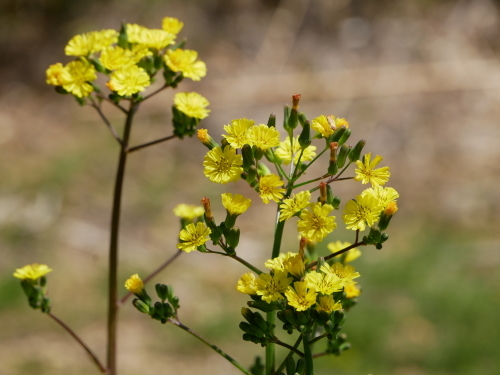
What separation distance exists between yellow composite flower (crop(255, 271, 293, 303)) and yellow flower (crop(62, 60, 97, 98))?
Answer: 1.04 metres

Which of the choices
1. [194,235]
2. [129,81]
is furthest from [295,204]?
[129,81]

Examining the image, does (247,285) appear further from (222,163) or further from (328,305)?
(222,163)

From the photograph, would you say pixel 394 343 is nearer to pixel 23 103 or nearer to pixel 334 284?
pixel 334 284

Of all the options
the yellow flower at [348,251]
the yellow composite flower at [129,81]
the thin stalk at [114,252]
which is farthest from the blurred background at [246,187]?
the yellow flower at [348,251]

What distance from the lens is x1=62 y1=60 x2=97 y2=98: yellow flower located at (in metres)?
2.26

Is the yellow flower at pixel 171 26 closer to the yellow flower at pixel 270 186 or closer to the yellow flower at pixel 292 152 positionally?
the yellow flower at pixel 292 152

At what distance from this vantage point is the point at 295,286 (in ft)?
5.24

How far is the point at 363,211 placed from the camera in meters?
1.69

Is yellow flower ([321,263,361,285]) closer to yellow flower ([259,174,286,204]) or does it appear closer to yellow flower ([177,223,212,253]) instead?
yellow flower ([259,174,286,204])

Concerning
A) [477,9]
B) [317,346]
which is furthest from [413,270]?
[477,9]

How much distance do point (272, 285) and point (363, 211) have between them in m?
0.31

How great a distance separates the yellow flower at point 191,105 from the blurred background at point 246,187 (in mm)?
1643

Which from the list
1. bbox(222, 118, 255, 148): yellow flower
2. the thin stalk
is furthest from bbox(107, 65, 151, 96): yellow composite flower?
bbox(222, 118, 255, 148): yellow flower

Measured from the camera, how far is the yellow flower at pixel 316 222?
5.27 ft
